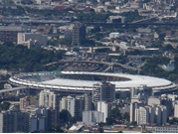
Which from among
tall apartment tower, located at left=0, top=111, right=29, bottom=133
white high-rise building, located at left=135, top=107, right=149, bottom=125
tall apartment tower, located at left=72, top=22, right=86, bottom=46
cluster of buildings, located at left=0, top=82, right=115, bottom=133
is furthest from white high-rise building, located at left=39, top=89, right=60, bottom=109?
tall apartment tower, located at left=72, top=22, right=86, bottom=46

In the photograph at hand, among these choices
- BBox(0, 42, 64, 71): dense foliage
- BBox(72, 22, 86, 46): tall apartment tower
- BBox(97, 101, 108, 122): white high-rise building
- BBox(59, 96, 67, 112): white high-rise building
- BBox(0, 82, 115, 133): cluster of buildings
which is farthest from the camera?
BBox(72, 22, 86, 46): tall apartment tower

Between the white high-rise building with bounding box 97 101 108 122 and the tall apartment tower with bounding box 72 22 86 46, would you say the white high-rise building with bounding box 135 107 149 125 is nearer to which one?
the white high-rise building with bounding box 97 101 108 122

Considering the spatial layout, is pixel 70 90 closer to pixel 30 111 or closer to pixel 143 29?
pixel 30 111

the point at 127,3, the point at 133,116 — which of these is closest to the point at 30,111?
the point at 133,116

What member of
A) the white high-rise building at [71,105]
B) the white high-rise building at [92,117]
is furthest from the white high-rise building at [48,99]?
the white high-rise building at [92,117]

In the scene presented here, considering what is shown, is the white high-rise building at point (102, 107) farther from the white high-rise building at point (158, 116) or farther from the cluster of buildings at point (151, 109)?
the white high-rise building at point (158, 116)

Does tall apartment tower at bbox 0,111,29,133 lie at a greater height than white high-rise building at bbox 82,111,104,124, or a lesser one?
greater
